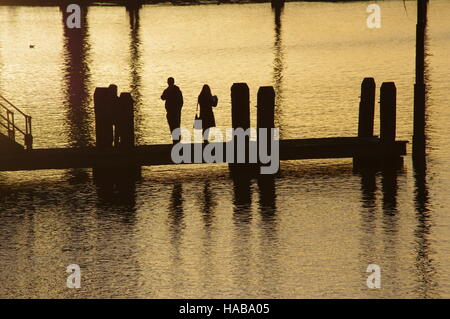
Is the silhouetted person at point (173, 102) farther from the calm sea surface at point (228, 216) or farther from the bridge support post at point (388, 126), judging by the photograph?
the bridge support post at point (388, 126)

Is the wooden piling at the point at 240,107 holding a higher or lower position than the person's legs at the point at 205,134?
higher

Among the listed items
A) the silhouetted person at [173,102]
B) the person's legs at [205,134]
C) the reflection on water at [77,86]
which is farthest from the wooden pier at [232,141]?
the reflection on water at [77,86]

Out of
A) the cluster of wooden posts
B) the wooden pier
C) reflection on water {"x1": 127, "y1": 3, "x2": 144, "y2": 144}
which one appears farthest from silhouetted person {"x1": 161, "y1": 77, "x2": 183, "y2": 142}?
the cluster of wooden posts

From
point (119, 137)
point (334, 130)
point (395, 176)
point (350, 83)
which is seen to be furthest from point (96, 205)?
point (350, 83)

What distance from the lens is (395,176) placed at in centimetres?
2750

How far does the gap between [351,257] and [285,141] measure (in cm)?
861

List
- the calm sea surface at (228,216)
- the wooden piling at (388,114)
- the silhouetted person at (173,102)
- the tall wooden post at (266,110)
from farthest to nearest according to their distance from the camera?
1. the silhouetted person at (173,102)
2. the wooden piling at (388,114)
3. the tall wooden post at (266,110)
4. the calm sea surface at (228,216)

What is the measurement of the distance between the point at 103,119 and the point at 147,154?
140cm

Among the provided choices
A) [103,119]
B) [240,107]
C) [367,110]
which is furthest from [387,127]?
[103,119]

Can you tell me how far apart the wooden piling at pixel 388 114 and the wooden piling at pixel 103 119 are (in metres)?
6.04

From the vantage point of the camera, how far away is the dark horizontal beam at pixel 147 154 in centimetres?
2755

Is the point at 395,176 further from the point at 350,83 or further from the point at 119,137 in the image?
the point at 350,83

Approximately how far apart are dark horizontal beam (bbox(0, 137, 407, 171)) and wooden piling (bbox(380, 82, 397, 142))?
0.70ft
